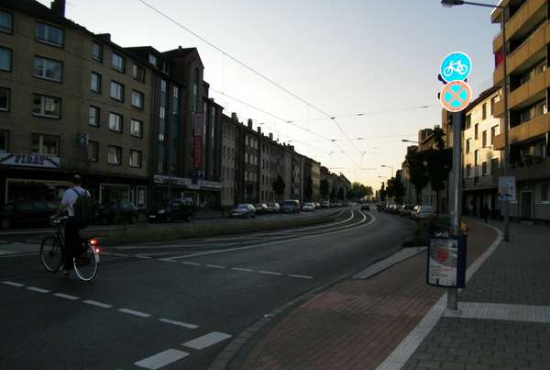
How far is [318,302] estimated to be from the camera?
293 inches

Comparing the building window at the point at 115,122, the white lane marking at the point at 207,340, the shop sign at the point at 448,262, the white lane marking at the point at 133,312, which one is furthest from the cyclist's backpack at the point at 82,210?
the building window at the point at 115,122

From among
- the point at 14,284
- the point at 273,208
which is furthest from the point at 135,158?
the point at 14,284

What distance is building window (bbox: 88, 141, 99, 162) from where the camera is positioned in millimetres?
38531

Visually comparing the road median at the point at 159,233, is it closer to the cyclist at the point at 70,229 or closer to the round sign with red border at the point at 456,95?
the cyclist at the point at 70,229

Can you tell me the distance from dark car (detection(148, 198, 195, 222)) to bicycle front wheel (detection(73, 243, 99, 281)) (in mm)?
26776

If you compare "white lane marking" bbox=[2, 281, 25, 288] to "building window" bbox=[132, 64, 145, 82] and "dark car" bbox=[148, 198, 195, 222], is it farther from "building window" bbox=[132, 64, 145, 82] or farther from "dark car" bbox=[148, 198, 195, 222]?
"building window" bbox=[132, 64, 145, 82]

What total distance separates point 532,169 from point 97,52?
109 feet

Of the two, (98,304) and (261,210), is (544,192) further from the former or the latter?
(98,304)

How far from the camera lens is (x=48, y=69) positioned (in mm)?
34812

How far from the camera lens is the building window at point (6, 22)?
31737mm

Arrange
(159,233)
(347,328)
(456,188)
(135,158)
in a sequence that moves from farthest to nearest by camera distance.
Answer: (135,158) → (159,233) → (456,188) → (347,328)

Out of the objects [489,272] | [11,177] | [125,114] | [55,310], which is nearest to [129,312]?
[55,310]

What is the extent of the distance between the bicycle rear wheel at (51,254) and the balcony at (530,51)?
3046cm

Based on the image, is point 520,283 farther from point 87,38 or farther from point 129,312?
point 87,38
